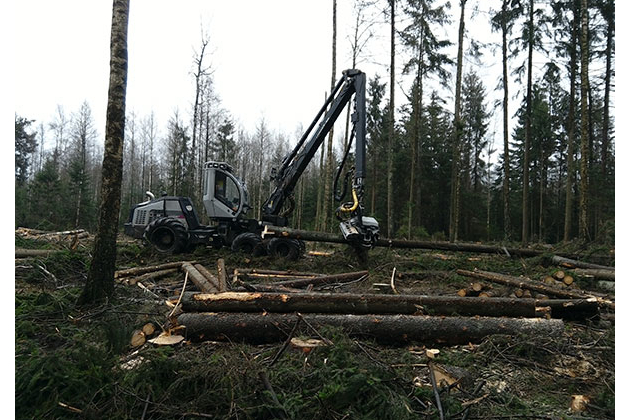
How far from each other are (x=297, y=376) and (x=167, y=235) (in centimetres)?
949

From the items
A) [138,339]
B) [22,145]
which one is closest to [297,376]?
[138,339]

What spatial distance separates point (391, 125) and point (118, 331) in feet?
46.6

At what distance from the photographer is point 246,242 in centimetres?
1120

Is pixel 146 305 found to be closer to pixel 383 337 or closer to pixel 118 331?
pixel 118 331

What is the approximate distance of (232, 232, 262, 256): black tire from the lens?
11.1m

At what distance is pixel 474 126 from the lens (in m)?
31.5

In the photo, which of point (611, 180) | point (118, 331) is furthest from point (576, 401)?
point (611, 180)

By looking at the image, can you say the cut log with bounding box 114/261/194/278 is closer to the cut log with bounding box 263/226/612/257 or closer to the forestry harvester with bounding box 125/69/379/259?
the forestry harvester with bounding box 125/69/379/259

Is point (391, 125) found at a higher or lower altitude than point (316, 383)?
higher

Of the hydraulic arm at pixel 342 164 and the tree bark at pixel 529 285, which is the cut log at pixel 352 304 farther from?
the hydraulic arm at pixel 342 164

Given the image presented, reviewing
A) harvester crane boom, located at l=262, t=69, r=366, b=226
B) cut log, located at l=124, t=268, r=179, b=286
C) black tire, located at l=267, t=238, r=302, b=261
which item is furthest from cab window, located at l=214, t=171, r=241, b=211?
cut log, located at l=124, t=268, r=179, b=286

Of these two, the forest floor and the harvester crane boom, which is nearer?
the forest floor

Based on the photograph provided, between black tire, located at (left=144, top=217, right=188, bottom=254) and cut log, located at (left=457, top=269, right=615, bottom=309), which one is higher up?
black tire, located at (left=144, top=217, right=188, bottom=254)

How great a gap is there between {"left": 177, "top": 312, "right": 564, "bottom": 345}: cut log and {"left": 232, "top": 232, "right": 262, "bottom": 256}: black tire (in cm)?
699
